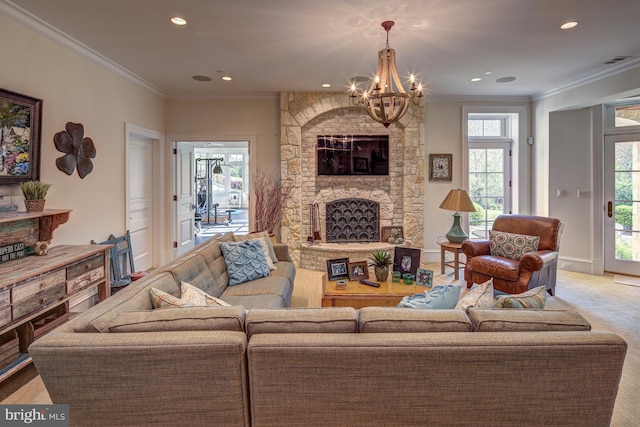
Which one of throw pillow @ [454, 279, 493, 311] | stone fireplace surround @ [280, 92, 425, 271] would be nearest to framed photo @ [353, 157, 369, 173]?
stone fireplace surround @ [280, 92, 425, 271]

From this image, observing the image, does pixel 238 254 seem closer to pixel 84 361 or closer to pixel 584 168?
pixel 84 361

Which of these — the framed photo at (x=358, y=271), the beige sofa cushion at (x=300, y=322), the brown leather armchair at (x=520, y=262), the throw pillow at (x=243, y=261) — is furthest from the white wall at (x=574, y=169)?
the beige sofa cushion at (x=300, y=322)

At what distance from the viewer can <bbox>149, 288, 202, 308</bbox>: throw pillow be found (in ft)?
5.67

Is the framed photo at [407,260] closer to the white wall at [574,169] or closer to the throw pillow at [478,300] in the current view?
the throw pillow at [478,300]

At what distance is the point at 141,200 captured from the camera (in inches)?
197

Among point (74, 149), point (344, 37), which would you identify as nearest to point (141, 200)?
point (74, 149)

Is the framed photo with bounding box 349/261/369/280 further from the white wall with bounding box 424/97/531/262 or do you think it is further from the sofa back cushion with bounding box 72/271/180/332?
the white wall with bounding box 424/97/531/262

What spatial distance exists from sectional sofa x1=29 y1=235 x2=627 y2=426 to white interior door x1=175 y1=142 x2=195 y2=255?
4.46m

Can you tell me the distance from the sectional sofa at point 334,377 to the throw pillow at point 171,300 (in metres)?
0.31

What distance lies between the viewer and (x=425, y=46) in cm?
346

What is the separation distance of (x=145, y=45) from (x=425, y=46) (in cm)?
273

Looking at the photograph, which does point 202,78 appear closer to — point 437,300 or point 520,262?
point 437,300

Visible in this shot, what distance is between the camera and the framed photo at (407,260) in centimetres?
316

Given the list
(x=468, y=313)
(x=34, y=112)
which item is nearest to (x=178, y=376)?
(x=468, y=313)
